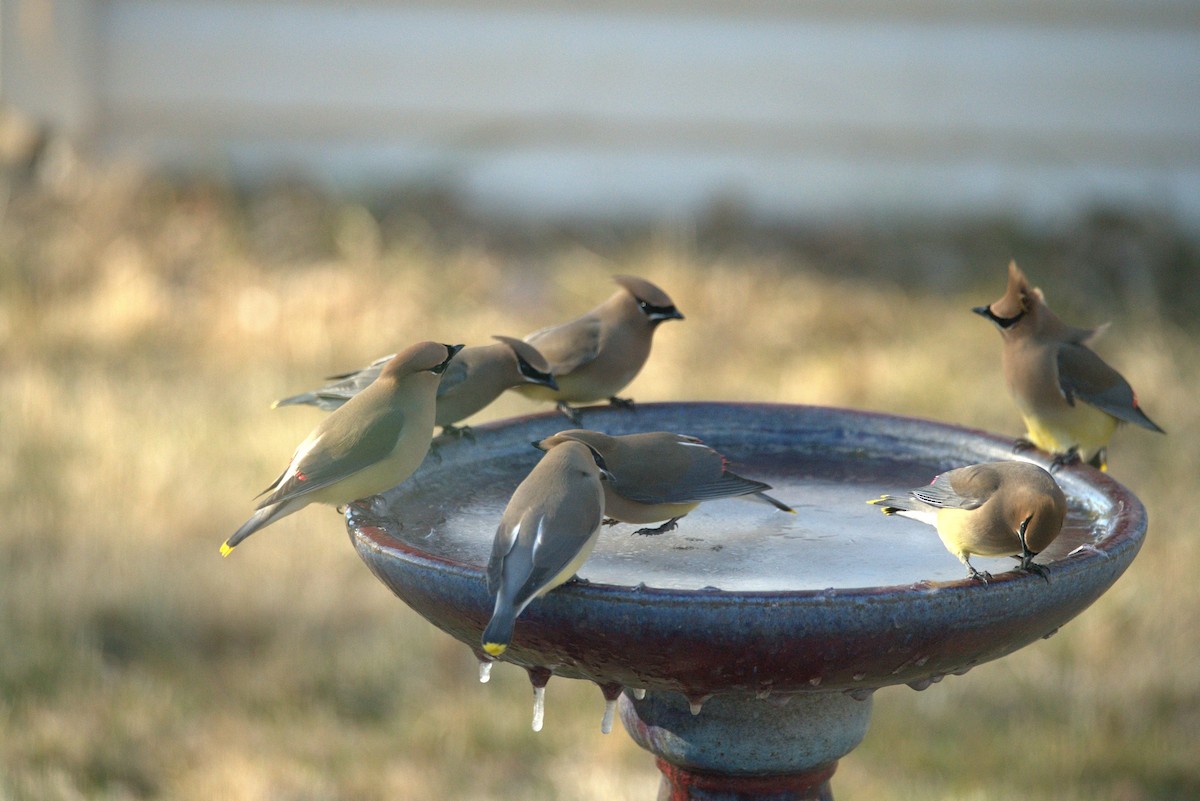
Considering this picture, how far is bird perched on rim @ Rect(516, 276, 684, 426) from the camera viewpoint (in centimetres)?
385

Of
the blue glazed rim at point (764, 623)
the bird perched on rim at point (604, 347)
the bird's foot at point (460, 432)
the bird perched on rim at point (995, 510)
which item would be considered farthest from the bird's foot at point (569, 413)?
the bird perched on rim at point (995, 510)

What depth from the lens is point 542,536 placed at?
2.44m

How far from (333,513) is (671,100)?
399cm

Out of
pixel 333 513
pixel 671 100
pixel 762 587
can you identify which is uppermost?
pixel 762 587

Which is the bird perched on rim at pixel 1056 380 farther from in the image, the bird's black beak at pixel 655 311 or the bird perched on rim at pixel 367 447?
the bird perched on rim at pixel 367 447

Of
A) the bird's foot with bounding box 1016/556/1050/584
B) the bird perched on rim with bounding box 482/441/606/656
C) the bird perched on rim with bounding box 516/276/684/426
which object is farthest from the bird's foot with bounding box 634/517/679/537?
the bird's foot with bounding box 1016/556/1050/584

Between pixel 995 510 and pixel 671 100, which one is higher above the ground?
pixel 995 510

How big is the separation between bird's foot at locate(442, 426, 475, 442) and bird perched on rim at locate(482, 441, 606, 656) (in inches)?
36.2

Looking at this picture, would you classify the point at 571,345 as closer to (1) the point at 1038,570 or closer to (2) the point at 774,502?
(2) the point at 774,502

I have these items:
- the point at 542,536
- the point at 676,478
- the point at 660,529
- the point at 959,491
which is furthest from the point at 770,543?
the point at 542,536

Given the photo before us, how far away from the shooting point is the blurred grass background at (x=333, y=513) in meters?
4.72

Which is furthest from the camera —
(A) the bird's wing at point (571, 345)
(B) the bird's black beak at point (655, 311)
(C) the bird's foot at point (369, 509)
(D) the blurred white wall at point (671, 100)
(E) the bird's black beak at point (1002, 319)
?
(D) the blurred white wall at point (671, 100)

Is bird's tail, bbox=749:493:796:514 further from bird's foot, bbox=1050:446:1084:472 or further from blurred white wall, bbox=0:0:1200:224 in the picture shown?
blurred white wall, bbox=0:0:1200:224

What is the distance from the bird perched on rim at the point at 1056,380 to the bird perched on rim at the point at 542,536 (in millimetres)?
1420
